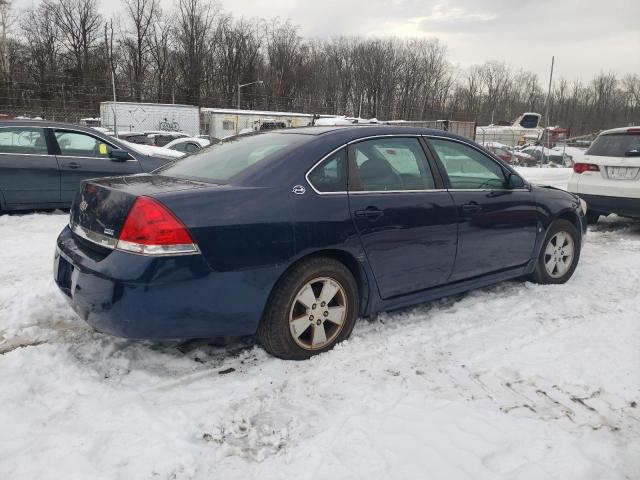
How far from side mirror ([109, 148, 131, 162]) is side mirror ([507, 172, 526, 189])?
5899 mm

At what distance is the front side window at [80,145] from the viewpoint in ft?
24.7

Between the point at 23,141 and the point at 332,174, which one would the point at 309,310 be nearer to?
the point at 332,174

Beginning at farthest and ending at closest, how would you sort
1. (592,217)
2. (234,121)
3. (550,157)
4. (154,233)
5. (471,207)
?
(234,121) → (550,157) → (592,217) → (471,207) → (154,233)

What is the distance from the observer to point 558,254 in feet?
16.0

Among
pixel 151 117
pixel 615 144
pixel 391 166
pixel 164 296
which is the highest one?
pixel 151 117

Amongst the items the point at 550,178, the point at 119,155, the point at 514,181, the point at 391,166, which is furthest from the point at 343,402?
the point at 550,178

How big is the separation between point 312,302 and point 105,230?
1.28 meters

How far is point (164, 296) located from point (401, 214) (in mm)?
1678

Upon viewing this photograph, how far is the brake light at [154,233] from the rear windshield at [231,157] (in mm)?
537

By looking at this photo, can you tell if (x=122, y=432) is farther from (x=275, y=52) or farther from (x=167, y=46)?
(x=275, y=52)

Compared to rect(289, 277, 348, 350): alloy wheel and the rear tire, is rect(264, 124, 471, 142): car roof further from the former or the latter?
the rear tire

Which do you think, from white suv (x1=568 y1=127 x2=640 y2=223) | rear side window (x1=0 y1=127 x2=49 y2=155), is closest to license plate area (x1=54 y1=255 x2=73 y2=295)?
rear side window (x1=0 y1=127 x2=49 y2=155)

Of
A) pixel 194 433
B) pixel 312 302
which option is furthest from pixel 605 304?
pixel 194 433

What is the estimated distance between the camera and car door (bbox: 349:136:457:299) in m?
3.37
